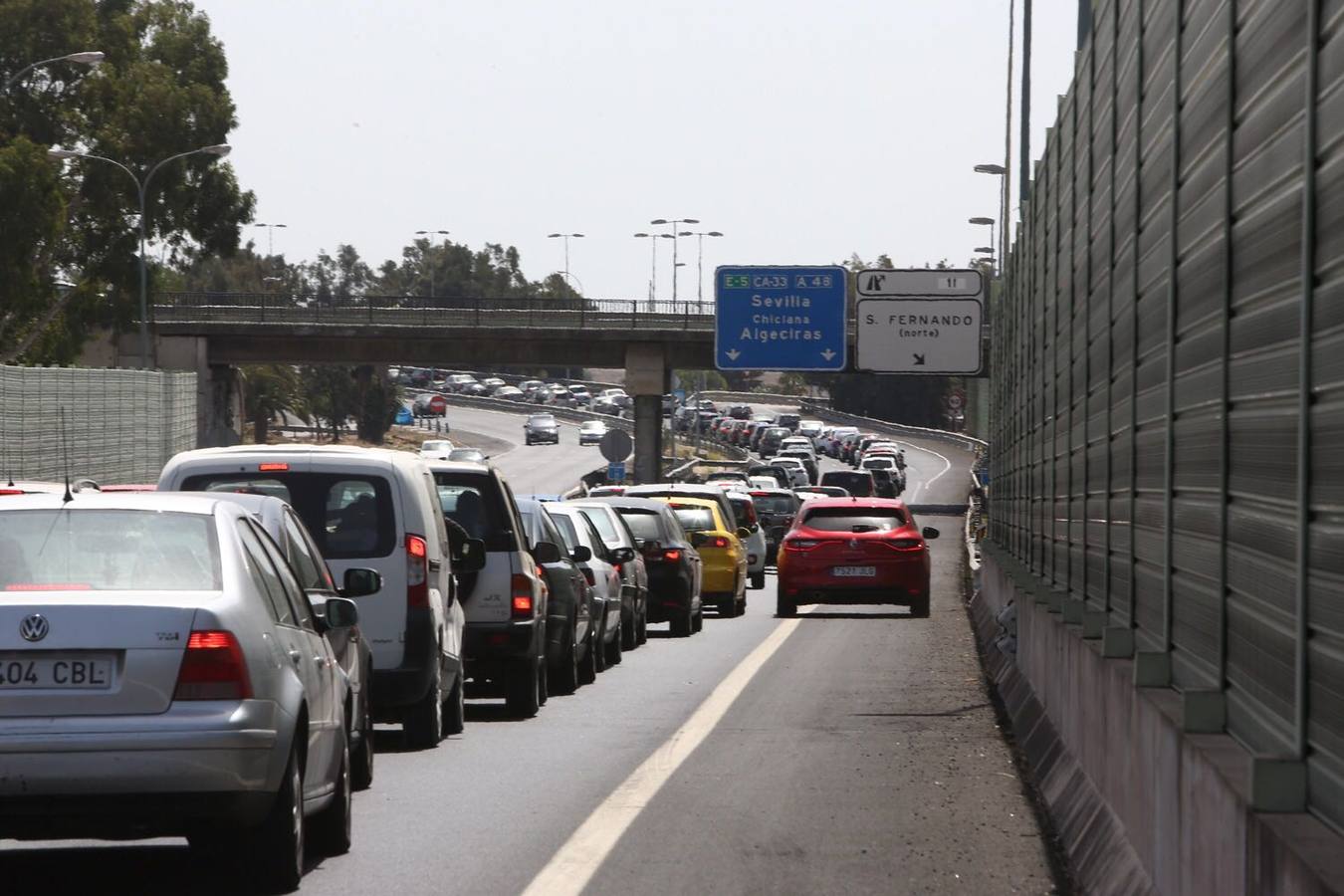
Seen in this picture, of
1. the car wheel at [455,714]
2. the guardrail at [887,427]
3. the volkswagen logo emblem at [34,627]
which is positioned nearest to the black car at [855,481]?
the car wheel at [455,714]

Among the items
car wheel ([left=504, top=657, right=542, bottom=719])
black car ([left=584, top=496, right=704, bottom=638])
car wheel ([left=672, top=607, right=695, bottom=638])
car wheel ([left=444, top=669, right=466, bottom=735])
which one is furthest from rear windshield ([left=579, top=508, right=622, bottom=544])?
car wheel ([left=444, top=669, right=466, bottom=735])

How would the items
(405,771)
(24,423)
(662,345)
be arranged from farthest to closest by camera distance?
1. (662,345)
2. (24,423)
3. (405,771)

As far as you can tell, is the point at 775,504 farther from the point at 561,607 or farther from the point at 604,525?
the point at 561,607

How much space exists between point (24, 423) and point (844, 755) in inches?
1172

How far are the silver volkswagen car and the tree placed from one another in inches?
2346

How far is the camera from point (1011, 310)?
21.8 metres

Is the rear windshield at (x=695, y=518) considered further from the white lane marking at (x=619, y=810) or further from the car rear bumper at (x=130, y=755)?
the car rear bumper at (x=130, y=755)

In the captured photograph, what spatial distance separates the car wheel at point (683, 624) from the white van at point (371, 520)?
44.3 feet

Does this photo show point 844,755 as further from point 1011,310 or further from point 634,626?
point 634,626

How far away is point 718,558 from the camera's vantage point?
31.9 meters

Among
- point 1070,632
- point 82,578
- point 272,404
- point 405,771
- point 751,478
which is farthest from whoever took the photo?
point 272,404

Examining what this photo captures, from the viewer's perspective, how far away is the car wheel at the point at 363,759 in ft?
38.6

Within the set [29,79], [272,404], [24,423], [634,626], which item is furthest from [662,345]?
[272,404]

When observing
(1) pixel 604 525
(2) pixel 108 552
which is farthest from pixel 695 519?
(2) pixel 108 552
